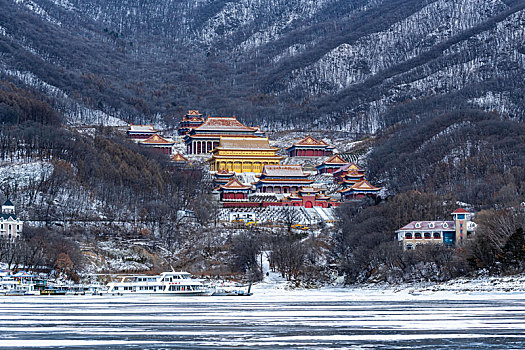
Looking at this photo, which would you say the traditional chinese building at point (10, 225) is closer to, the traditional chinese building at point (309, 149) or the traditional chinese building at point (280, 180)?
the traditional chinese building at point (280, 180)

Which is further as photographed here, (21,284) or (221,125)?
(221,125)

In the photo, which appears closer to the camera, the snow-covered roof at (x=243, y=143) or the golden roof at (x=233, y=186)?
the golden roof at (x=233, y=186)

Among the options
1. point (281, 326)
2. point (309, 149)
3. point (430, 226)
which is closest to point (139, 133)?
point (309, 149)

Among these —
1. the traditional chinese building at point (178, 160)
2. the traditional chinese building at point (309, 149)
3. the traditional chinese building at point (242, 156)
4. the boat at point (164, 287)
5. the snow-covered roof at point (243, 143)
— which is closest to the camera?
the boat at point (164, 287)

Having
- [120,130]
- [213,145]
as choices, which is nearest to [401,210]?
[213,145]

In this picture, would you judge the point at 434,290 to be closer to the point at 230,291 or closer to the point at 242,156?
the point at 230,291

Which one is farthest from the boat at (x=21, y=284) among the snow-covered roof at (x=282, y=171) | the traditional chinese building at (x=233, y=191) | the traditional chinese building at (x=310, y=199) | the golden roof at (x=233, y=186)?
the snow-covered roof at (x=282, y=171)

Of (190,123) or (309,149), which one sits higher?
(190,123)
